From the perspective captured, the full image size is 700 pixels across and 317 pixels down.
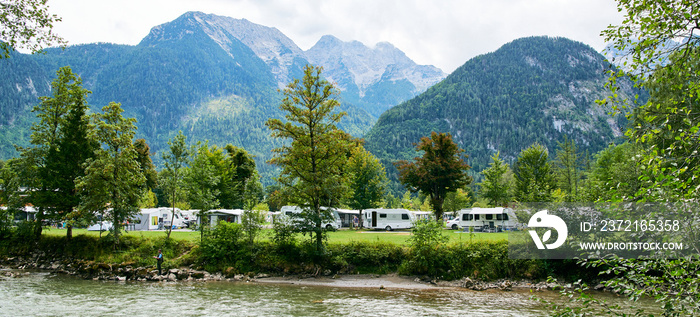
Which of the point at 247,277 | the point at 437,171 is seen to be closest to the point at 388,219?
the point at 437,171

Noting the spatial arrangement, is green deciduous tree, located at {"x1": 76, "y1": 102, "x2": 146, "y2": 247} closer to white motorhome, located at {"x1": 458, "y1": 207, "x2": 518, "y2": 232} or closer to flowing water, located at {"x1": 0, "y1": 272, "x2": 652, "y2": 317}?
flowing water, located at {"x1": 0, "y1": 272, "x2": 652, "y2": 317}

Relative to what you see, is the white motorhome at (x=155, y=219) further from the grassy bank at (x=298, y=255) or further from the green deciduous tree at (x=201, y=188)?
the green deciduous tree at (x=201, y=188)

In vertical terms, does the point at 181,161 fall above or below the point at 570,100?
below

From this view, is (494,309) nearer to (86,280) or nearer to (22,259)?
(86,280)

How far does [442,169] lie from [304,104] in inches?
747

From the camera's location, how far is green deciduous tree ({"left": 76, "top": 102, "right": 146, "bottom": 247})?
25.7m

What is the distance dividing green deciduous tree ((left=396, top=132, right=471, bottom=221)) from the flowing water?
1972 cm

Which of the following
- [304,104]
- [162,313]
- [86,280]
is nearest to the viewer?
[162,313]

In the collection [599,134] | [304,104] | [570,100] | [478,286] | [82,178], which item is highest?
[570,100]

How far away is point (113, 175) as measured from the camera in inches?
1040

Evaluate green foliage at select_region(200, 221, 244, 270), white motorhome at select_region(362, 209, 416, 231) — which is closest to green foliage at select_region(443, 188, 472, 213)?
white motorhome at select_region(362, 209, 416, 231)

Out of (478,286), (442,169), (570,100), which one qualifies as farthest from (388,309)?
(570,100)

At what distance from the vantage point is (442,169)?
39.0m

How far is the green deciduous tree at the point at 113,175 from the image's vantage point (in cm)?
2567
